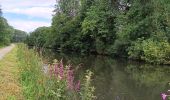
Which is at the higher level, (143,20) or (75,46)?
(143,20)

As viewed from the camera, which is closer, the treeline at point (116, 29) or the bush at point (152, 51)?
the bush at point (152, 51)

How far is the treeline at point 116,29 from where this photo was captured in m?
49.5

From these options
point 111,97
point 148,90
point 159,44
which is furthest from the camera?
point 159,44

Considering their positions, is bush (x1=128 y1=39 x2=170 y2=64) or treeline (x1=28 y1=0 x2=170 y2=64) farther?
treeline (x1=28 y1=0 x2=170 y2=64)

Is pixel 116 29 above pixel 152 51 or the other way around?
above

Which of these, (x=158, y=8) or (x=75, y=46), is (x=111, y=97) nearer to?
(x=158, y=8)

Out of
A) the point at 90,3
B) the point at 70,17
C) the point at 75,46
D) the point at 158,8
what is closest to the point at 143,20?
the point at 158,8

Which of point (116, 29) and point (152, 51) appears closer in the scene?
point (152, 51)

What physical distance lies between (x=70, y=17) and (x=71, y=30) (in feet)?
25.9

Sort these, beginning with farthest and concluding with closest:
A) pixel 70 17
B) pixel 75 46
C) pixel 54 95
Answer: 1. pixel 70 17
2. pixel 75 46
3. pixel 54 95

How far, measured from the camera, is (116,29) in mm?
61938

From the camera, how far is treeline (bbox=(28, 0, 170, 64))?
1948 inches

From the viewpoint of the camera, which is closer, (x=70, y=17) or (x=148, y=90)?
(x=148, y=90)

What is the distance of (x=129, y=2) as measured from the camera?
6188 centimetres
